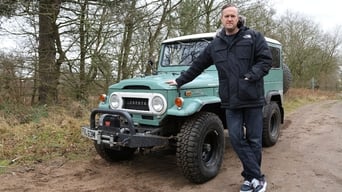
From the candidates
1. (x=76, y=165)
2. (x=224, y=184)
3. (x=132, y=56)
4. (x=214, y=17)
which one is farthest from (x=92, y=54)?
(x=214, y=17)

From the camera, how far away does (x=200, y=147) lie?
4062mm

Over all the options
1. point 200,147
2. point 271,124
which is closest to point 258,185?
point 200,147

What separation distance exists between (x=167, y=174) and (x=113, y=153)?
0.94 m

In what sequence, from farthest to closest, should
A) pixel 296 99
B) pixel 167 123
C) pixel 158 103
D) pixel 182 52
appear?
pixel 296 99, pixel 182 52, pixel 167 123, pixel 158 103

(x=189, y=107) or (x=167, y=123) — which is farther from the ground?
(x=189, y=107)

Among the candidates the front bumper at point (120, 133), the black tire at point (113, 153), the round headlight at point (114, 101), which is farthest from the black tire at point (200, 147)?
the black tire at point (113, 153)

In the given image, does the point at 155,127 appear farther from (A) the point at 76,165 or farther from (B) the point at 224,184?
(A) the point at 76,165

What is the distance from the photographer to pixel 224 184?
4145 mm

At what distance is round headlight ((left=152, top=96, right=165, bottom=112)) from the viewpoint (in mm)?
4191

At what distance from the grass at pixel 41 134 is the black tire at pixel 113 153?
60 cm

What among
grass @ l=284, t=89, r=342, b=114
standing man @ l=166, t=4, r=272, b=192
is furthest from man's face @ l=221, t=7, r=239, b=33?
grass @ l=284, t=89, r=342, b=114

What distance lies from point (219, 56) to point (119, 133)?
1.48 metres

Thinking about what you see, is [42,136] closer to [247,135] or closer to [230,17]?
[247,135]

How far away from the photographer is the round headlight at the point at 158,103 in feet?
13.8
